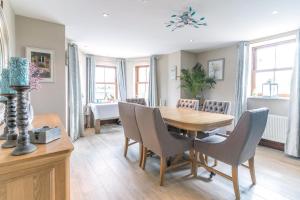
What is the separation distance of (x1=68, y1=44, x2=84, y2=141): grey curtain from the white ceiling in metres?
0.36

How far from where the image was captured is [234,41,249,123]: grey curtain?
3.83 meters

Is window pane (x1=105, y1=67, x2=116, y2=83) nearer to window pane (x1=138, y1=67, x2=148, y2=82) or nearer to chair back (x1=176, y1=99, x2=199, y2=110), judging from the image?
window pane (x1=138, y1=67, x2=148, y2=82)

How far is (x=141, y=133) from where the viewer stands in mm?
2479

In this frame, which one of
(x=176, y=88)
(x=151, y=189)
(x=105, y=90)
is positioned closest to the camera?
(x=151, y=189)

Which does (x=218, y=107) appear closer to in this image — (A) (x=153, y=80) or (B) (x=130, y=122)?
(B) (x=130, y=122)

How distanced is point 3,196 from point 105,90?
5.22m

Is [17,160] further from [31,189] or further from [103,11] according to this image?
[103,11]

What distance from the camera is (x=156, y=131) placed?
2.07 meters

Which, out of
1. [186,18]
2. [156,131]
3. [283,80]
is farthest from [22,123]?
[283,80]

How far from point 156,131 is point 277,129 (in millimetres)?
2788

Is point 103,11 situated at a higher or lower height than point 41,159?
higher

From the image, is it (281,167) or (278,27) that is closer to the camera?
(281,167)

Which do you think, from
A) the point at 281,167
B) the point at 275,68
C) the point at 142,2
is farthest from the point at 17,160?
the point at 275,68

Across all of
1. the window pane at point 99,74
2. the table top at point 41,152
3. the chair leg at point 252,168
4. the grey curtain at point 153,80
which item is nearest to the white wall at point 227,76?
the grey curtain at point 153,80
